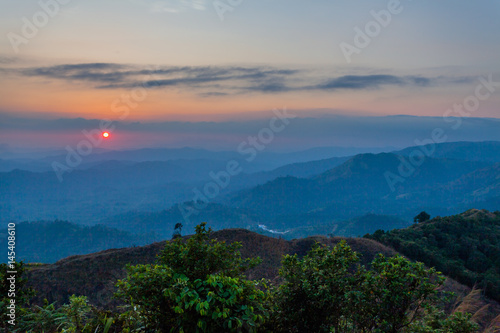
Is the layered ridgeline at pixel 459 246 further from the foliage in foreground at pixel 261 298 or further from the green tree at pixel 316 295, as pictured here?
the green tree at pixel 316 295

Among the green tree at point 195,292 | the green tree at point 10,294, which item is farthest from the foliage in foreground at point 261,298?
the green tree at point 10,294

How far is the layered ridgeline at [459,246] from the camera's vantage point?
34844 mm

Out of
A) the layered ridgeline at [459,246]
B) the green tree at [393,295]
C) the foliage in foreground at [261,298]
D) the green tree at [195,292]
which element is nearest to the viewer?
the green tree at [195,292]

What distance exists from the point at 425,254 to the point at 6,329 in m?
40.6

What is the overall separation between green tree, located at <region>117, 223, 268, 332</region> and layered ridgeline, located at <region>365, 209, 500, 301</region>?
3355 cm

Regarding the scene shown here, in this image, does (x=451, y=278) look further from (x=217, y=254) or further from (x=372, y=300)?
(x=217, y=254)

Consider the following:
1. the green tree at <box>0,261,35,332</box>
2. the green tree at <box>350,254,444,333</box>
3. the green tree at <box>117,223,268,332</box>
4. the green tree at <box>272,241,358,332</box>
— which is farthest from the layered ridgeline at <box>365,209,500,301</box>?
the green tree at <box>0,261,35,332</box>

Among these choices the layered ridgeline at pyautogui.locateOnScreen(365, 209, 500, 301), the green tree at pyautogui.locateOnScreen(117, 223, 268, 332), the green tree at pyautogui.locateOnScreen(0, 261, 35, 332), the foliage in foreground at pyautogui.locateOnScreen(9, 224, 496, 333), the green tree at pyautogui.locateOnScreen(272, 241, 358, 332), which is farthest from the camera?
the layered ridgeline at pyautogui.locateOnScreen(365, 209, 500, 301)

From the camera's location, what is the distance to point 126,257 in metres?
34.9

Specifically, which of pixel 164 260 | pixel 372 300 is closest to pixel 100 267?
pixel 164 260

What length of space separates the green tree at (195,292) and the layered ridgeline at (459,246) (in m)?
33.6

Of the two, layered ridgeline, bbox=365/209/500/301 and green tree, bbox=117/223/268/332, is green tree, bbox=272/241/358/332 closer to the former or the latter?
green tree, bbox=117/223/268/332

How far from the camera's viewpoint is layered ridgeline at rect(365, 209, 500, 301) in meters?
34.8

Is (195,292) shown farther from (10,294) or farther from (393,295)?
(10,294)
